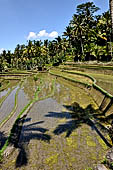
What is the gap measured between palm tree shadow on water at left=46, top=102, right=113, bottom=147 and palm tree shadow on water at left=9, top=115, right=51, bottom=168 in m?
0.95

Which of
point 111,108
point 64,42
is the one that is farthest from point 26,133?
point 64,42

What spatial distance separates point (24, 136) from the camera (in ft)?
29.1

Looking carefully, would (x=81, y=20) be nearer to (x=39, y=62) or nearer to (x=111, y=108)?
(x=39, y=62)

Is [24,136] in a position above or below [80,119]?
below

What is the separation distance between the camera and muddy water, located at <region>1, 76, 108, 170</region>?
20.9 feet

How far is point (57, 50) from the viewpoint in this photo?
6469 centimetres

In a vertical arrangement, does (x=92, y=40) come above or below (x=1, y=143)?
above

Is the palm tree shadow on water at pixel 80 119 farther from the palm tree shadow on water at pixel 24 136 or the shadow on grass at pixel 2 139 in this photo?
the shadow on grass at pixel 2 139

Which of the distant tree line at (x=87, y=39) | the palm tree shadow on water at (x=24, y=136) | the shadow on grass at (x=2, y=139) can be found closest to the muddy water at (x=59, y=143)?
the palm tree shadow on water at (x=24, y=136)

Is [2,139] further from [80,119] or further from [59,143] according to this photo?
[80,119]

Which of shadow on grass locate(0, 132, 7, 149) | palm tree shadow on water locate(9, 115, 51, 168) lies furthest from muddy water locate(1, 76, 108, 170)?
shadow on grass locate(0, 132, 7, 149)

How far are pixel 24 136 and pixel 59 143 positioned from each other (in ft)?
7.59

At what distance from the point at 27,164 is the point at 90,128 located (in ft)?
14.0

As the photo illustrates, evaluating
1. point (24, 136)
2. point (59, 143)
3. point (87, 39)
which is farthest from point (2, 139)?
point (87, 39)
